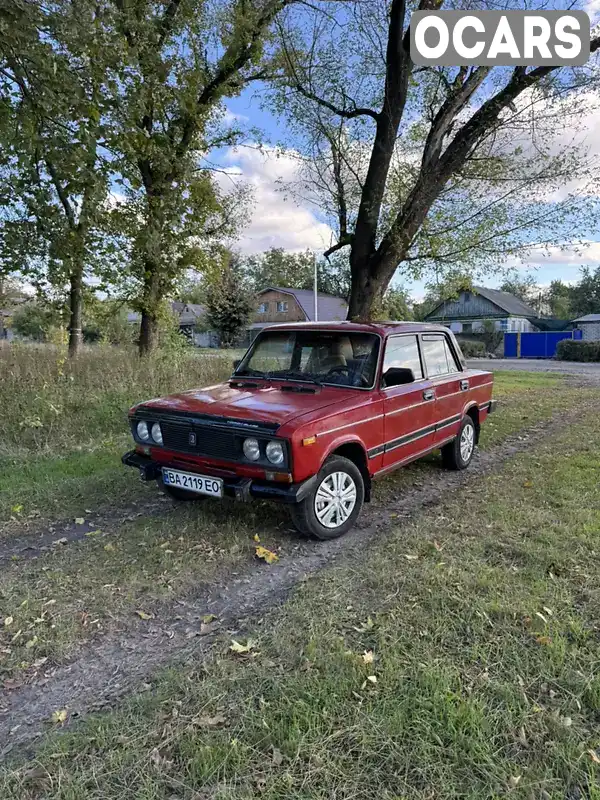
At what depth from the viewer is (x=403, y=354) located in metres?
5.37

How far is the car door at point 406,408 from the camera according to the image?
495cm

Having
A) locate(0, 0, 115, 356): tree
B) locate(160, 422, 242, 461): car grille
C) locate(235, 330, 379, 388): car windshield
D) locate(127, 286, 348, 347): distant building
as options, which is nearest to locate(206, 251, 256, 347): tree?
locate(127, 286, 348, 347): distant building

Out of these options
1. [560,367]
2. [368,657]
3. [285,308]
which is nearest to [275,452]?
[368,657]

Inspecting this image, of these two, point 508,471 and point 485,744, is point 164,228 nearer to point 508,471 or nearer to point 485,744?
point 508,471

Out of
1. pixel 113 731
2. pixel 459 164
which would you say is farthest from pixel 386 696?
pixel 459 164

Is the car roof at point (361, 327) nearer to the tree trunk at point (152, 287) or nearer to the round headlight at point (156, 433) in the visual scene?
the round headlight at point (156, 433)

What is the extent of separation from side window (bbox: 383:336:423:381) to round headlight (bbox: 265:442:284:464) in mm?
1622

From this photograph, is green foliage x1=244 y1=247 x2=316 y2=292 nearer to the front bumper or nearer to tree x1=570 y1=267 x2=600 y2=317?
tree x1=570 y1=267 x2=600 y2=317

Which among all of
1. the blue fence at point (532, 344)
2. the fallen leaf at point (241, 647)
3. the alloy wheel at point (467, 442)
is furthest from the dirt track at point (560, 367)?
the fallen leaf at point (241, 647)

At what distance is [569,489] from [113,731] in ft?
16.2

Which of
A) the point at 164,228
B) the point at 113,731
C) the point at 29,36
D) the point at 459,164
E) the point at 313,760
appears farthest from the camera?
the point at 164,228

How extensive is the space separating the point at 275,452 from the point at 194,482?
894 millimetres

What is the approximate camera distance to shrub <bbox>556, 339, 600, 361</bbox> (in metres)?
29.1

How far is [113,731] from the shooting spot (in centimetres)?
226
